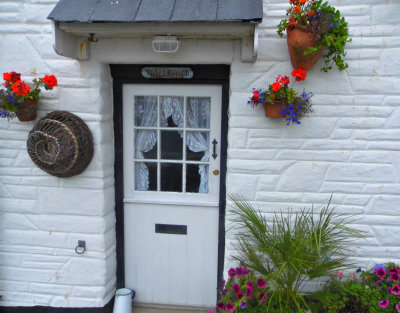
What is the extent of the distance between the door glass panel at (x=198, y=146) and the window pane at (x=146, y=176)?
0.38m

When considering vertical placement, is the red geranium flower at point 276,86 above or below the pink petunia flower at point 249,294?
above

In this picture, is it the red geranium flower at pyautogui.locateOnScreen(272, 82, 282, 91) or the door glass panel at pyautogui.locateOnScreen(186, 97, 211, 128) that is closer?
the red geranium flower at pyautogui.locateOnScreen(272, 82, 282, 91)

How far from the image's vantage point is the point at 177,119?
3271mm

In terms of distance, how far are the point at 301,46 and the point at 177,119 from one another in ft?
4.16

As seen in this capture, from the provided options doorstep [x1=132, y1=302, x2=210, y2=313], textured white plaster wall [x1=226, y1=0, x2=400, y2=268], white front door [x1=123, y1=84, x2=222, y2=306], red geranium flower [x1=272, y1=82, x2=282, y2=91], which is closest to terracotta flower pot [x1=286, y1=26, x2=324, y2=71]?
textured white plaster wall [x1=226, y1=0, x2=400, y2=268]

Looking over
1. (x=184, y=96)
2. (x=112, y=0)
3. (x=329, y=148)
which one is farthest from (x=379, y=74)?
(x=112, y=0)

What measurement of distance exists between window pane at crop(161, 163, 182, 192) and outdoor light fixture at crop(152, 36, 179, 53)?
3.55 ft

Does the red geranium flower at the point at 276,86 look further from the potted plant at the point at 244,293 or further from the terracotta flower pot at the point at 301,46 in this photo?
the potted plant at the point at 244,293

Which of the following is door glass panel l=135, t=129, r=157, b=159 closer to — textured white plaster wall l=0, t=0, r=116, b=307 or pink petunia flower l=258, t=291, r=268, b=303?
textured white plaster wall l=0, t=0, r=116, b=307

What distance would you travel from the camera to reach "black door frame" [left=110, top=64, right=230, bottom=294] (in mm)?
3100

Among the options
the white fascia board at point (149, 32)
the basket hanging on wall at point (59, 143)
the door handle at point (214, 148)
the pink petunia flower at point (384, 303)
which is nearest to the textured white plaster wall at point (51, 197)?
the basket hanging on wall at point (59, 143)

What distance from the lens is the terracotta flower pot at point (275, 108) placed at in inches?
107

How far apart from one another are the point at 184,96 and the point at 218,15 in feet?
3.12

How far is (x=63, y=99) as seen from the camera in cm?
308
